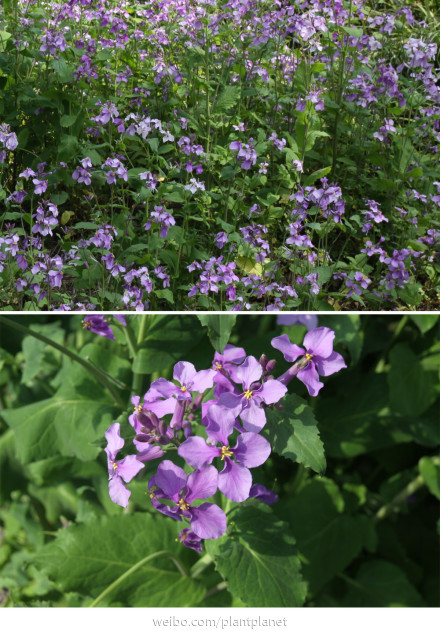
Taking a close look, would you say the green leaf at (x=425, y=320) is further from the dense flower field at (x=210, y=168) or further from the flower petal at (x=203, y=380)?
the flower petal at (x=203, y=380)

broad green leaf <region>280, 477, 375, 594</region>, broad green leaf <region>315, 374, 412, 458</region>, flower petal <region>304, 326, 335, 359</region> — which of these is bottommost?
broad green leaf <region>280, 477, 375, 594</region>

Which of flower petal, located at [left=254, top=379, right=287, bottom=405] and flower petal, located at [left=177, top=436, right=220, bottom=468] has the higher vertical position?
flower petal, located at [left=254, top=379, right=287, bottom=405]

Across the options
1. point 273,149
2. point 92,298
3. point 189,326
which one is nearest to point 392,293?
point 273,149

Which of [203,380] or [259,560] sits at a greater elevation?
[203,380]

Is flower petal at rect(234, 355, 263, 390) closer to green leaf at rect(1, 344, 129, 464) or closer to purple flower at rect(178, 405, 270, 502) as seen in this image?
purple flower at rect(178, 405, 270, 502)

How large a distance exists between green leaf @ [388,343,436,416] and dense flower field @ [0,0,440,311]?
89cm

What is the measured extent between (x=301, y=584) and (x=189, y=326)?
0.73 meters

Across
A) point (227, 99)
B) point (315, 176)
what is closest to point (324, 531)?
point (315, 176)

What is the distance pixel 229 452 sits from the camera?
50.8 inches

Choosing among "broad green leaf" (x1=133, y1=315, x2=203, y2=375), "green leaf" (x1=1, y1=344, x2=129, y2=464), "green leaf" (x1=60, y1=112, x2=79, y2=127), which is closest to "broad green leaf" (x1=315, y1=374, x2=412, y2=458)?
"broad green leaf" (x1=133, y1=315, x2=203, y2=375)

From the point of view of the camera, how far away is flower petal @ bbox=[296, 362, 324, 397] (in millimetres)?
1396

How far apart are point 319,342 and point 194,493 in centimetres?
39

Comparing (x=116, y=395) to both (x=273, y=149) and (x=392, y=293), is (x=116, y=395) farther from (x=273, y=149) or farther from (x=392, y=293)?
(x=273, y=149)

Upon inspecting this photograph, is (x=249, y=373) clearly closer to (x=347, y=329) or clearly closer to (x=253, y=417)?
(x=253, y=417)
